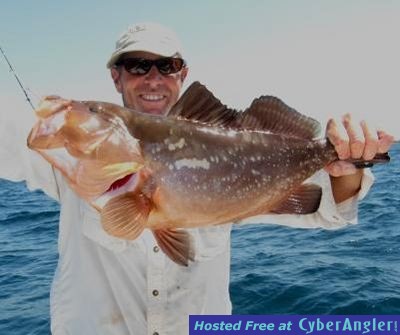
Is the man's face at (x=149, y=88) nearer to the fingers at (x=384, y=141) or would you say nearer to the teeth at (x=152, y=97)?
the teeth at (x=152, y=97)

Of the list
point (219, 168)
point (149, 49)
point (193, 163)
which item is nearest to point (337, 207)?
point (219, 168)

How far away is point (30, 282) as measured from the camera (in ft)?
33.8

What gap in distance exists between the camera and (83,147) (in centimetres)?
251

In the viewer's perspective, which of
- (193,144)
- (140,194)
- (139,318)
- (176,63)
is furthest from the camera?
(176,63)

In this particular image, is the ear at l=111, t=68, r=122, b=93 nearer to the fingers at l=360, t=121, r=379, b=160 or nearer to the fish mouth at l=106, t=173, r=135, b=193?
Result: the fish mouth at l=106, t=173, r=135, b=193

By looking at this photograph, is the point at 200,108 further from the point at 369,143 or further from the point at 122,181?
the point at 369,143

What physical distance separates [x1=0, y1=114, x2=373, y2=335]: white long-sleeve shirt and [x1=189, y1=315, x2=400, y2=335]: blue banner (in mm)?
109

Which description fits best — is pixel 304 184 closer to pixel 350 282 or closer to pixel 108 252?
pixel 108 252

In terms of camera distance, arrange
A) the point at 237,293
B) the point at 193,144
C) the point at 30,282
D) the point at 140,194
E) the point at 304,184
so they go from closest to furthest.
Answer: the point at 140,194
the point at 193,144
the point at 304,184
the point at 237,293
the point at 30,282

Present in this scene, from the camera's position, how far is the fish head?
8.05 feet

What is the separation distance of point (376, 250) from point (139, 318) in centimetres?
815

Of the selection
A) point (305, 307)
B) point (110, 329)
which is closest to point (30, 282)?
point (305, 307)

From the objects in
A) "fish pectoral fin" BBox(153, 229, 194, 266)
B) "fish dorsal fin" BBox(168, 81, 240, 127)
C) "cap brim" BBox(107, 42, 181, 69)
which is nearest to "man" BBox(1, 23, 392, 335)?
"cap brim" BBox(107, 42, 181, 69)

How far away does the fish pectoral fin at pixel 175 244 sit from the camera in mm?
2654
